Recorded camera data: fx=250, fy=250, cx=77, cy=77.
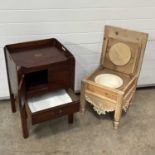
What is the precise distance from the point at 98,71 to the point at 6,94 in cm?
85

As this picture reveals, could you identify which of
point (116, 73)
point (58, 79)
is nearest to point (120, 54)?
point (116, 73)

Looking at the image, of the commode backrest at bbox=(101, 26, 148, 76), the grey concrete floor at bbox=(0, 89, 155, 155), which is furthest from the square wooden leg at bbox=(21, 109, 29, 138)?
the commode backrest at bbox=(101, 26, 148, 76)

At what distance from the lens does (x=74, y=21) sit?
2008 millimetres

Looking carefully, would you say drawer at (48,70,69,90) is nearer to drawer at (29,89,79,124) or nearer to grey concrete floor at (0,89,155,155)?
drawer at (29,89,79,124)

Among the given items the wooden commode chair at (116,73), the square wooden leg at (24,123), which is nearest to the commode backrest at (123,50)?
the wooden commode chair at (116,73)

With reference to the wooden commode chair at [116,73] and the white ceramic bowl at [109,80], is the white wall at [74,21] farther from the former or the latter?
the white ceramic bowl at [109,80]

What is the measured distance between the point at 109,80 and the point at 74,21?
1.85ft

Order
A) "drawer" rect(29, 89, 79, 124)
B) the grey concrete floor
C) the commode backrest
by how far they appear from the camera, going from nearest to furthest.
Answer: "drawer" rect(29, 89, 79, 124), the grey concrete floor, the commode backrest

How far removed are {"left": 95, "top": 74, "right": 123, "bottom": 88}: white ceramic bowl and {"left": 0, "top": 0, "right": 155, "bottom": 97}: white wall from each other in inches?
8.8

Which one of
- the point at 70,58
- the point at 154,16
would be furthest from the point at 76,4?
the point at 154,16

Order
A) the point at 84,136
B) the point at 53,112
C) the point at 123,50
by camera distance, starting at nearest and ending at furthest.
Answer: the point at 53,112 < the point at 84,136 < the point at 123,50

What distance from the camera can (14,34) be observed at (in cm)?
194

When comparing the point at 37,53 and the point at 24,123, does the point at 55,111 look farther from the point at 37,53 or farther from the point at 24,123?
the point at 37,53

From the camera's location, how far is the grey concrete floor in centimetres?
182
